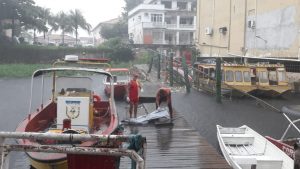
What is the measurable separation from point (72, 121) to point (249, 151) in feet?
14.2

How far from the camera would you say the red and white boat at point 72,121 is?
15.4 feet

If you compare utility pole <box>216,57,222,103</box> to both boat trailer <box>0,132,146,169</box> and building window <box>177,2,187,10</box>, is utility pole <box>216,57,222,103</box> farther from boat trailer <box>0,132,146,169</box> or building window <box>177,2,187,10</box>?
building window <box>177,2,187,10</box>

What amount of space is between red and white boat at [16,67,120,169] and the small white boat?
268 cm

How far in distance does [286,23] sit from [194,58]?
12897 millimetres

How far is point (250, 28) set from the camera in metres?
27.5

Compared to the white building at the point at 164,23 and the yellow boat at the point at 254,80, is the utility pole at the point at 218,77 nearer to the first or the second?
the yellow boat at the point at 254,80

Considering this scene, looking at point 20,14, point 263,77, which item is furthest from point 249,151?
point 20,14

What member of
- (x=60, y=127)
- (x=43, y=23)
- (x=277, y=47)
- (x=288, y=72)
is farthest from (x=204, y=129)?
(x=43, y=23)

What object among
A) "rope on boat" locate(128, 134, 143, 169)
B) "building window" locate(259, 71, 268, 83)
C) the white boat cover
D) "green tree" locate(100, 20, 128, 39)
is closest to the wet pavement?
the white boat cover

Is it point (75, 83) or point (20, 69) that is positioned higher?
point (75, 83)

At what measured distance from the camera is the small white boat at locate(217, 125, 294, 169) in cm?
823

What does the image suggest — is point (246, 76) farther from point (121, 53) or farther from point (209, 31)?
point (121, 53)

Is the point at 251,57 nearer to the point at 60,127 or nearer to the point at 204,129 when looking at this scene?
the point at 204,129

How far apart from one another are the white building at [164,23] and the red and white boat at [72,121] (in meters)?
48.9
